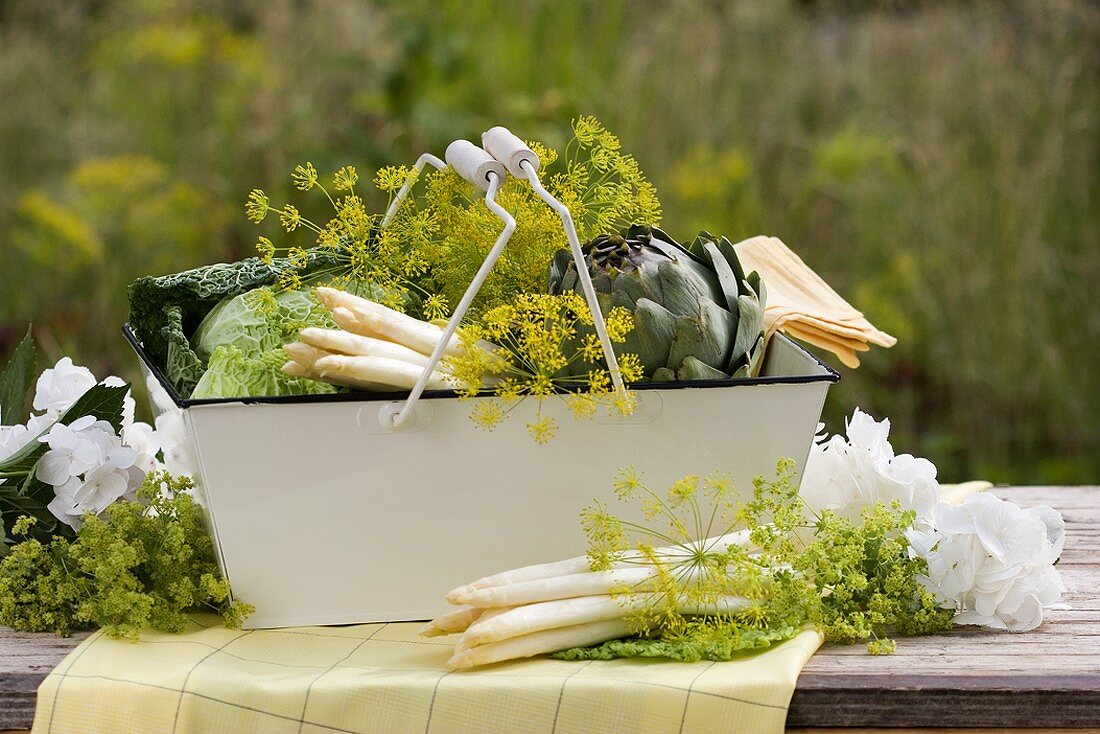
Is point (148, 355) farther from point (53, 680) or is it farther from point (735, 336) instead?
point (735, 336)

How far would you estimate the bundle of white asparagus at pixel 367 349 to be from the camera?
1036 millimetres

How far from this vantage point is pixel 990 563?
1.06m

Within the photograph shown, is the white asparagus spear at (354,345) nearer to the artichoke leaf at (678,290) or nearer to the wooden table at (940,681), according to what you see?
the artichoke leaf at (678,290)

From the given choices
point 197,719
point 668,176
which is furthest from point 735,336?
point 668,176

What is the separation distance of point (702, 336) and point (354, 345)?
1.01ft

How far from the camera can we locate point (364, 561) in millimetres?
1113

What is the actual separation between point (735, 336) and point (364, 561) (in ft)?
1.30

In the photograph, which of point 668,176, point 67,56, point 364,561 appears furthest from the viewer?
point 67,56

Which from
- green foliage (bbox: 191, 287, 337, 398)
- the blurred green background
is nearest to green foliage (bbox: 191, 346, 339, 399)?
green foliage (bbox: 191, 287, 337, 398)

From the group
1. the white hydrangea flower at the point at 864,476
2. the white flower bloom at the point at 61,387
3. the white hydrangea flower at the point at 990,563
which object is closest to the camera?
the white hydrangea flower at the point at 990,563

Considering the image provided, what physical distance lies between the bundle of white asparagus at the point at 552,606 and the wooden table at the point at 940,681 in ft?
0.35

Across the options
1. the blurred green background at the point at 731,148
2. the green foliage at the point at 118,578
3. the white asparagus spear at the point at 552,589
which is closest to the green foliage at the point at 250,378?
the green foliage at the point at 118,578

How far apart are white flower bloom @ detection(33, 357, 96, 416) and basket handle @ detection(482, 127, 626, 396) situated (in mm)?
512

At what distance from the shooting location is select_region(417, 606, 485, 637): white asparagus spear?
103 centimetres
